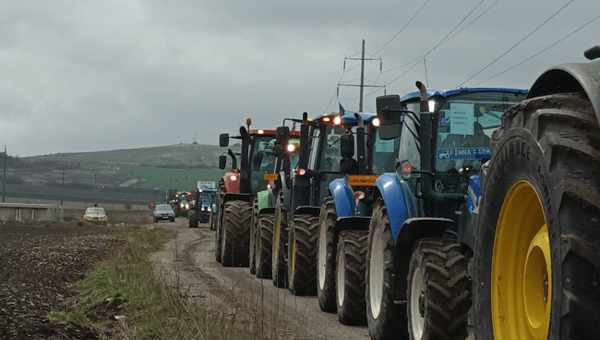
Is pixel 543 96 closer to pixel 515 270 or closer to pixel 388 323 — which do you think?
pixel 515 270

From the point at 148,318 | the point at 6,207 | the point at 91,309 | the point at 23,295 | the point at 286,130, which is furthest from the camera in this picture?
the point at 6,207

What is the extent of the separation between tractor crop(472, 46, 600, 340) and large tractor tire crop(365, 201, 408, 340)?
3731mm

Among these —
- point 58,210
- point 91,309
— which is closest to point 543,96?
point 91,309

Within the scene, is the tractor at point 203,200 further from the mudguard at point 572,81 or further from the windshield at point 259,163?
the mudguard at point 572,81

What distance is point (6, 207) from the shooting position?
184 feet

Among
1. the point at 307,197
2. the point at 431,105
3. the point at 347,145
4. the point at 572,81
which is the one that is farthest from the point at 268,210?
the point at 572,81

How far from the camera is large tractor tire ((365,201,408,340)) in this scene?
28.5ft

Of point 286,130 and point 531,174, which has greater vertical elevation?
point 286,130

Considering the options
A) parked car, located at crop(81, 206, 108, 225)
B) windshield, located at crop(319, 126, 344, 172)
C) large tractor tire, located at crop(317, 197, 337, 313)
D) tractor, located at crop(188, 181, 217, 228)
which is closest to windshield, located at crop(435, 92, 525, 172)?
large tractor tire, located at crop(317, 197, 337, 313)

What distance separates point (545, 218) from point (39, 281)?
1248 cm

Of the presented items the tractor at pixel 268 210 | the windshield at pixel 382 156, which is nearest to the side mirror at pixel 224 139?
the tractor at pixel 268 210

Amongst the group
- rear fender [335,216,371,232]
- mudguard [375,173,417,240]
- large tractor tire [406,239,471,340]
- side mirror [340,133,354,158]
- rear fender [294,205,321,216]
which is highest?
side mirror [340,133,354,158]

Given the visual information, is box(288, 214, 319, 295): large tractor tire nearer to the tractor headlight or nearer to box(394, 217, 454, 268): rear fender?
the tractor headlight

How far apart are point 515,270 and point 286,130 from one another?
13.6 meters
